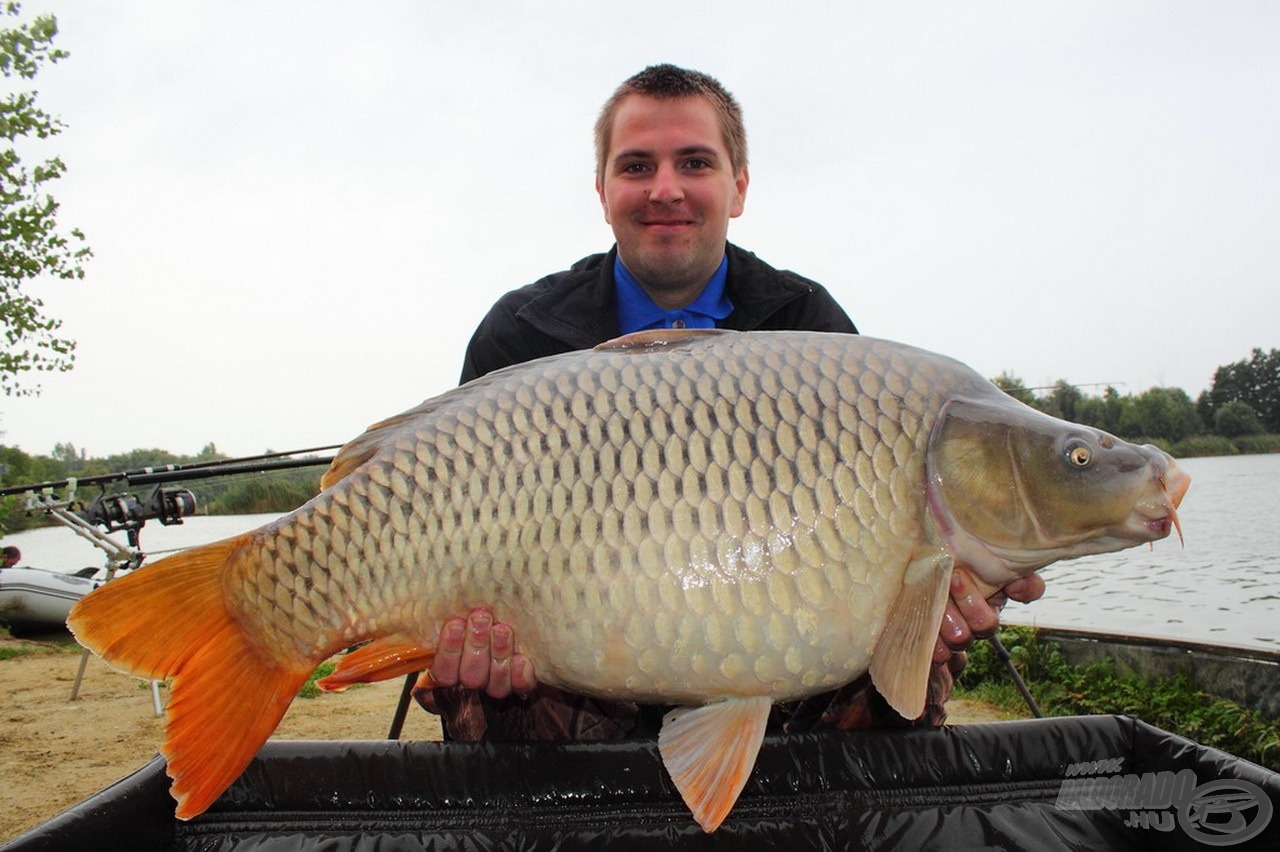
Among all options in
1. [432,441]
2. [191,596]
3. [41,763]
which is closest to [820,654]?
[432,441]

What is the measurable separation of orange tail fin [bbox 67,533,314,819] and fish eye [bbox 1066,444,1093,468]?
40.3 inches

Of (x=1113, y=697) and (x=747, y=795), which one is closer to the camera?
(x=747, y=795)

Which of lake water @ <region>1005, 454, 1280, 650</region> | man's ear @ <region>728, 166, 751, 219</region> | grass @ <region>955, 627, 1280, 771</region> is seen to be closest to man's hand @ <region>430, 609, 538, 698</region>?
man's ear @ <region>728, 166, 751, 219</region>

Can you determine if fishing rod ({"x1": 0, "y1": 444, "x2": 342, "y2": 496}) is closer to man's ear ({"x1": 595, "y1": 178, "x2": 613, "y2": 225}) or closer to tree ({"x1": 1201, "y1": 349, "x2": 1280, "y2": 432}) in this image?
man's ear ({"x1": 595, "y1": 178, "x2": 613, "y2": 225})

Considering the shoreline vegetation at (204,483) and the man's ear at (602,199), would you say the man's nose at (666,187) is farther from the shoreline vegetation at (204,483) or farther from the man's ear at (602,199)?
the shoreline vegetation at (204,483)

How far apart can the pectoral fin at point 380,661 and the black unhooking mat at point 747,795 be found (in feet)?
0.70

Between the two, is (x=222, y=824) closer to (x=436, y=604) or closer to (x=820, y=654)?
(x=436, y=604)

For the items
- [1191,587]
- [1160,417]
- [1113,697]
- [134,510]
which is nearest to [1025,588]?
[1113,697]

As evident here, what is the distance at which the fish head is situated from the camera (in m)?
1.15

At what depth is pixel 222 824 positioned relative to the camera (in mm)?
1334

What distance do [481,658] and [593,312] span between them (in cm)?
100

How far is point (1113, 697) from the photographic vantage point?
309cm

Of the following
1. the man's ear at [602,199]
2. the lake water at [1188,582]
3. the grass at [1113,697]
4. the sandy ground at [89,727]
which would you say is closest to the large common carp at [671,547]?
the man's ear at [602,199]

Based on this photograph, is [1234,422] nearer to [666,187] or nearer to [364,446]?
[666,187]
